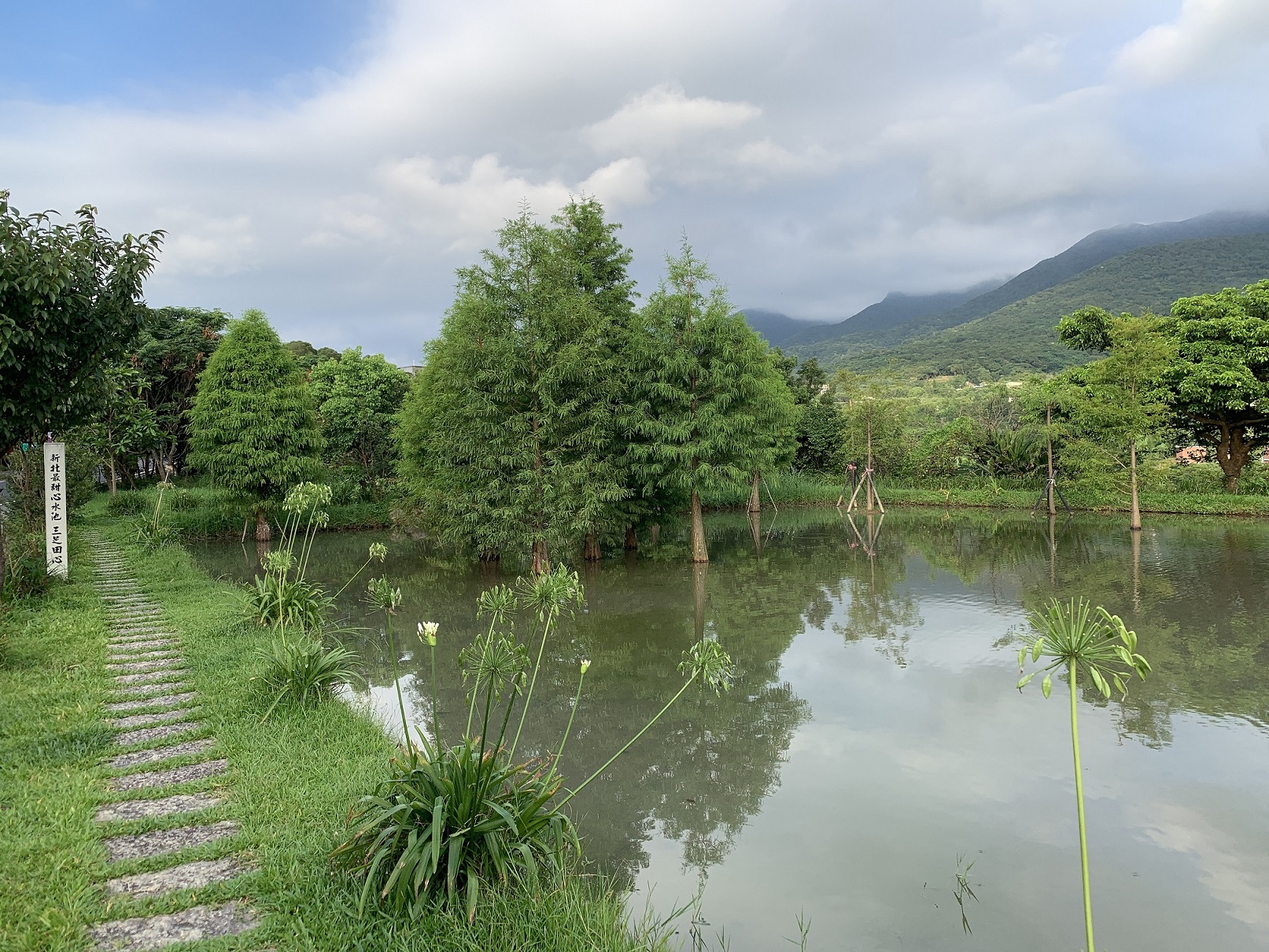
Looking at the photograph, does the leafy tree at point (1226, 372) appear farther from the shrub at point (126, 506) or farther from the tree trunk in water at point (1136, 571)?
the shrub at point (126, 506)

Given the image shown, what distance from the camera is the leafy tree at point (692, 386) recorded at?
46.0 ft

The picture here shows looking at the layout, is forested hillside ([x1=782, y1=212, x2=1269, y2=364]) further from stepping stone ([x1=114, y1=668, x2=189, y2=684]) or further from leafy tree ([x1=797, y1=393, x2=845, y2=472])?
stepping stone ([x1=114, y1=668, x2=189, y2=684])

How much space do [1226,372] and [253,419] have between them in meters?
24.8

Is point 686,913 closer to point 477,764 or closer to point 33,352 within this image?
point 477,764

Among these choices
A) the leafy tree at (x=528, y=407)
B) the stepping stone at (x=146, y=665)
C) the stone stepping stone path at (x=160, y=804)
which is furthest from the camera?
the leafy tree at (x=528, y=407)

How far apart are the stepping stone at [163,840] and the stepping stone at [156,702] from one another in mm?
2134

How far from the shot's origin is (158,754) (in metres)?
4.47

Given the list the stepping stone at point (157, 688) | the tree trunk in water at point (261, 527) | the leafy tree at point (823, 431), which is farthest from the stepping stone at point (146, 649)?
the leafy tree at point (823, 431)

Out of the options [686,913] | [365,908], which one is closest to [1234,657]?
[686,913]

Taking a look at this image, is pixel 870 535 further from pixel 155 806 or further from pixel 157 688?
pixel 155 806

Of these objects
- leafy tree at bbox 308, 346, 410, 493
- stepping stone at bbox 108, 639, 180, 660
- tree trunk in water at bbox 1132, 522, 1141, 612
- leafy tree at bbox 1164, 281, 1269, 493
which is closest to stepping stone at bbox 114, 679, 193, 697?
stepping stone at bbox 108, 639, 180, 660

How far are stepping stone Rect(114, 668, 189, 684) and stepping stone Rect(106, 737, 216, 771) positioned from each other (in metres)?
1.66

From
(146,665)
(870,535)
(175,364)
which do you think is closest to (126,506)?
(175,364)

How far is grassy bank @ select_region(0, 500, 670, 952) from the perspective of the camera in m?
2.74
